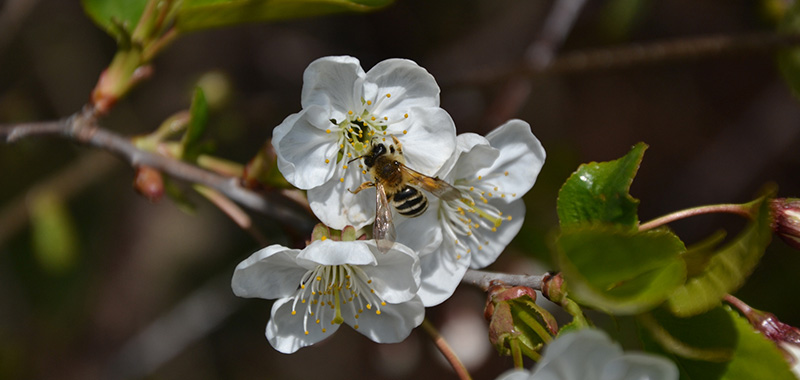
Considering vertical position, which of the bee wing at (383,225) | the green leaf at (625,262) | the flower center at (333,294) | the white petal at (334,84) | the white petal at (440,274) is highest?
the green leaf at (625,262)

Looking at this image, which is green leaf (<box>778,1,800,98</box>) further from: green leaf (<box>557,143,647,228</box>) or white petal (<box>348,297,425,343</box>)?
white petal (<box>348,297,425,343</box>)

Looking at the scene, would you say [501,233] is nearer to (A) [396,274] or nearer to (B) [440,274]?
(B) [440,274]

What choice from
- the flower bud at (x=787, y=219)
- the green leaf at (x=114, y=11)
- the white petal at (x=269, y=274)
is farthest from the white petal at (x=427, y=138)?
the green leaf at (x=114, y=11)

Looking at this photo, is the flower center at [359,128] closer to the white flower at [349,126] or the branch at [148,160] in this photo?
the white flower at [349,126]

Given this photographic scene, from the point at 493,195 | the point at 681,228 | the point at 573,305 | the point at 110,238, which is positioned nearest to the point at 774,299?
the point at 681,228

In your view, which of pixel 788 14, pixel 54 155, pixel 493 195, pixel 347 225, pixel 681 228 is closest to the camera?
pixel 347 225

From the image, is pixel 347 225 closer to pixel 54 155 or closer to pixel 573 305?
pixel 573 305
